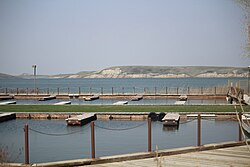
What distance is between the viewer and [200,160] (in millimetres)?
7867

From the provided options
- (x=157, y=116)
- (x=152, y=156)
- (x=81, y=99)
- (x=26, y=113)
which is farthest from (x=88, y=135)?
(x=81, y=99)

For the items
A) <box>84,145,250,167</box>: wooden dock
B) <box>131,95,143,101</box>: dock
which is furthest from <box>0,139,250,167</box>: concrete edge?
<box>131,95,143,101</box>: dock

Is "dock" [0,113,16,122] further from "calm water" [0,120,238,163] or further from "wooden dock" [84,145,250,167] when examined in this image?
"wooden dock" [84,145,250,167]

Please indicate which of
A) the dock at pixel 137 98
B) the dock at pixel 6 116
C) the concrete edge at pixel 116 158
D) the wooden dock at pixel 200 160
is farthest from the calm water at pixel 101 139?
the dock at pixel 137 98

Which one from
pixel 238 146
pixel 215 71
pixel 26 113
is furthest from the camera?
pixel 215 71

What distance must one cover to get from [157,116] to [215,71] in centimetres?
17258

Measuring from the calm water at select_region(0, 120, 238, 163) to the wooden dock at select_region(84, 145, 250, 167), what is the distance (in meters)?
3.39

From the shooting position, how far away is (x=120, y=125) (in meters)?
19.1

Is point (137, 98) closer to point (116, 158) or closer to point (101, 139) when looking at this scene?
point (101, 139)

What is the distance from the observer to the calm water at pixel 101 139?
13.2 m

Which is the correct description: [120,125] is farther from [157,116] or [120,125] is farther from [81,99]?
[81,99]

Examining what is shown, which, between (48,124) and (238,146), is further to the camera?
(48,124)

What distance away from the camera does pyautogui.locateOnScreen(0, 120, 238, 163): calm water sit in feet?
43.3

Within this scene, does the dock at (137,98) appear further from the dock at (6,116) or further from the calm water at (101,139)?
the dock at (6,116)
